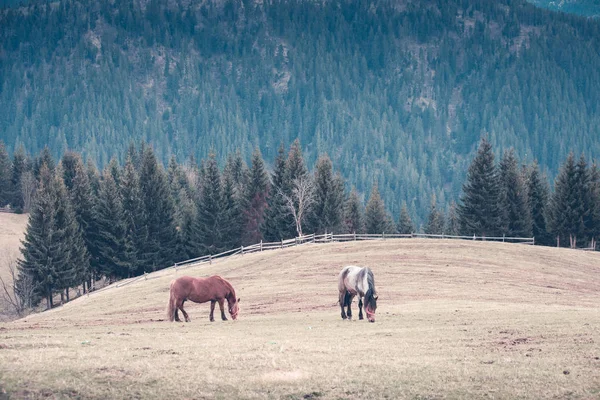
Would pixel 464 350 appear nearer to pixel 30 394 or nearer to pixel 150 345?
pixel 150 345

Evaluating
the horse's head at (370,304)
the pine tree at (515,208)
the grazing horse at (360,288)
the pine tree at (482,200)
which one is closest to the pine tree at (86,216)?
the pine tree at (482,200)

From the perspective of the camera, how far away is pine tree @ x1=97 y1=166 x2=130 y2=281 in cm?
8731

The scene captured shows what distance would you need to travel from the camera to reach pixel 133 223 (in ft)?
293

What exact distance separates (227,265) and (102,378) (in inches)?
1784

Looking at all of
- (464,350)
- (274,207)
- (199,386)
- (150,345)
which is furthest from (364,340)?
(274,207)

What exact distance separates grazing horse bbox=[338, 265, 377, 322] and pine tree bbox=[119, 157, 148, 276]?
5397cm

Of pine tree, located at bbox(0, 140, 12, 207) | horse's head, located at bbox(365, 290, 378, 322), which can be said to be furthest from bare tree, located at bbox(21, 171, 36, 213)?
horse's head, located at bbox(365, 290, 378, 322)

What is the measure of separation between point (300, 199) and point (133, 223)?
61.4 feet

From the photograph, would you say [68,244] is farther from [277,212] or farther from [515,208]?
[515,208]

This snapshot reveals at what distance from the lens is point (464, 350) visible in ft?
82.7

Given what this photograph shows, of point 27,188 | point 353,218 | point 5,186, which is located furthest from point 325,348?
point 5,186

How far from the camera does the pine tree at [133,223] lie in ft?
288

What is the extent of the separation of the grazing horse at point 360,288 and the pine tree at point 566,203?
5570 centimetres

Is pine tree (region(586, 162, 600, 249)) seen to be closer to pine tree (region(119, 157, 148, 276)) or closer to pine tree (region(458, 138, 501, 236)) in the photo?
pine tree (region(458, 138, 501, 236))
